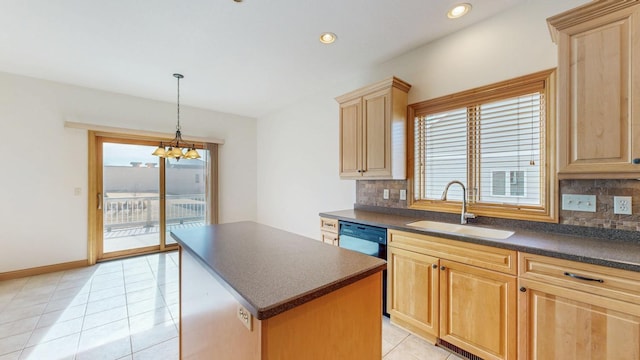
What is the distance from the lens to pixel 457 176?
2393 mm

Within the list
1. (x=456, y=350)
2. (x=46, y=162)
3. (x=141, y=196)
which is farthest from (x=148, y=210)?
(x=456, y=350)

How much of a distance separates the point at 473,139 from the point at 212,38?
2.63 meters

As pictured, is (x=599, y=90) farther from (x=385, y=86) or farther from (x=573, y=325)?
(x=385, y=86)

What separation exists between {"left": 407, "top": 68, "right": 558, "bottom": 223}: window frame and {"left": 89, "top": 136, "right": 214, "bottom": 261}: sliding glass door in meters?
3.85

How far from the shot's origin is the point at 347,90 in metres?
3.39

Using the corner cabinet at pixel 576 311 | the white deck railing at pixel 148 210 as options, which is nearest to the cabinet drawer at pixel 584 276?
the corner cabinet at pixel 576 311

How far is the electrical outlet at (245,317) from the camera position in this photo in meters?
0.88

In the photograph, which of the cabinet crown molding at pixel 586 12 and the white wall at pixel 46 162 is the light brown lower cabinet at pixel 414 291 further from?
the white wall at pixel 46 162

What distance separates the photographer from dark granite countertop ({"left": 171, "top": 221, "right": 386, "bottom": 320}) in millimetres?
854

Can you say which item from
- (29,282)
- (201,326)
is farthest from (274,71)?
(29,282)

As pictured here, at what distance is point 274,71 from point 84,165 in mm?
3152

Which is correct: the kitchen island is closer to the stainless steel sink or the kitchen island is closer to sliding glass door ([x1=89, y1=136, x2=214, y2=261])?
the stainless steel sink

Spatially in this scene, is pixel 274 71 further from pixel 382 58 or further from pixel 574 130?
pixel 574 130

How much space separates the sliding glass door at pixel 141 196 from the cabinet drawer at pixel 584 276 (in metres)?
4.75
